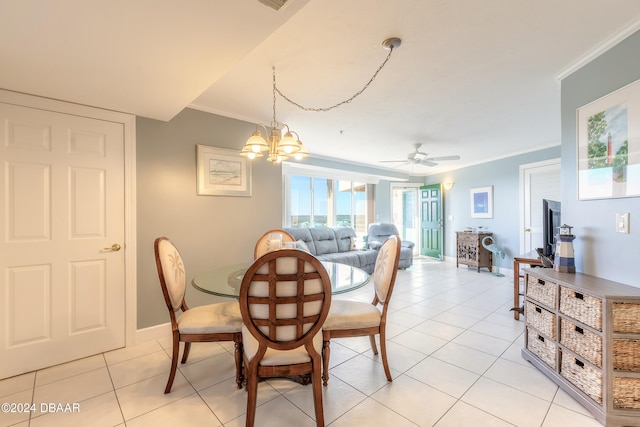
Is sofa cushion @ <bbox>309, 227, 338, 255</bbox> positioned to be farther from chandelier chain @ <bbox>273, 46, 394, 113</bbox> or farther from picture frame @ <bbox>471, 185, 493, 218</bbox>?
picture frame @ <bbox>471, 185, 493, 218</bbox>

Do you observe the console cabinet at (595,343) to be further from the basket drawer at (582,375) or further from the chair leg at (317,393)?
the chair leg at (317,393)

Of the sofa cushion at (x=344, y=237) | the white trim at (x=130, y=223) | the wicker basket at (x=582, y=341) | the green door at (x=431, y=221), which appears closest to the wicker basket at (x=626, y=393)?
the wicker basket at (x=582, y=341)

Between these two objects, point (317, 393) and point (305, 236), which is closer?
point (317, 393)

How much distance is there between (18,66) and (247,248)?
7.45ft

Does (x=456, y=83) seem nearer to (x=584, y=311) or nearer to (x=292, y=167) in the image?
(x=584, y=311)

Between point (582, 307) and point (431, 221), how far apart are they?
18.0 feet

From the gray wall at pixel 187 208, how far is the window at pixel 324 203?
2.04m

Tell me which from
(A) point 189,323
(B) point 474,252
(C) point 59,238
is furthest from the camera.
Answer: (B) point 474,252

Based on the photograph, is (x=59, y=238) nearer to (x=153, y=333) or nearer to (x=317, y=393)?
(x=153, y=333)

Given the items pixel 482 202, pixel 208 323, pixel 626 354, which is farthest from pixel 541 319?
pixel 482 202

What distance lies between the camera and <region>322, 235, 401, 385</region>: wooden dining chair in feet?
6.00

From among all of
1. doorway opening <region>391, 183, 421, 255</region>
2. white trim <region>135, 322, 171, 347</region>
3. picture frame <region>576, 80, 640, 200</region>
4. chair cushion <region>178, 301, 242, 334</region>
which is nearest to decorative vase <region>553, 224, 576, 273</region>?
picture frame <region>576, 80, 640, 200</region>

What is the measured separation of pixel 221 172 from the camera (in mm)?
2994

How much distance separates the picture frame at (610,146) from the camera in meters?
1.70
